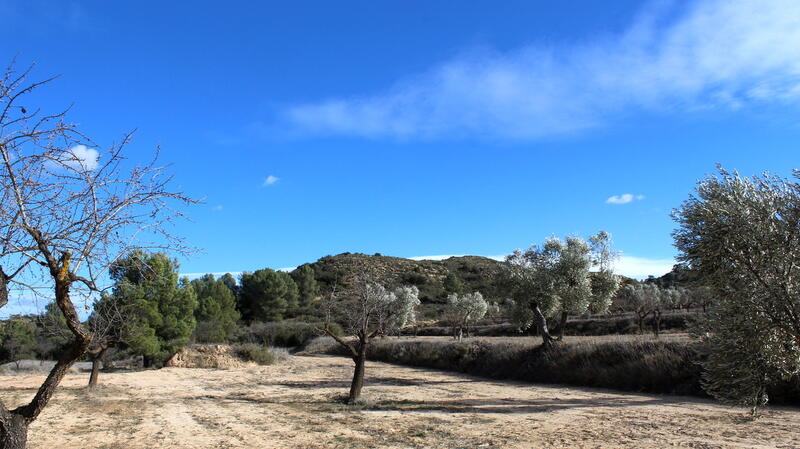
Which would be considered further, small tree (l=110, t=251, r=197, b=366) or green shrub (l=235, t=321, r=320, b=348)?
green shrub (l=235, t=321, r=320, b=348)

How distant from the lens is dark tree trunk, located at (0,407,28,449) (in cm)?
537

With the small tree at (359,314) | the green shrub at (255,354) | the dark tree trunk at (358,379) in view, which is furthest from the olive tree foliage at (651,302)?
the green shrub at (255,354)

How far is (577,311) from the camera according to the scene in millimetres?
24641

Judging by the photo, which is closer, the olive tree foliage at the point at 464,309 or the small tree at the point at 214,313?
the small tree at the point at 214,313

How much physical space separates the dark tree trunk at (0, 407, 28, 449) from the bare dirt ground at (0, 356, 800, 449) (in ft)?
15.1

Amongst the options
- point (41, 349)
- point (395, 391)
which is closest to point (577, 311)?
point (395, 391)

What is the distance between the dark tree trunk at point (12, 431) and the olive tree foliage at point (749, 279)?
8.79 metres

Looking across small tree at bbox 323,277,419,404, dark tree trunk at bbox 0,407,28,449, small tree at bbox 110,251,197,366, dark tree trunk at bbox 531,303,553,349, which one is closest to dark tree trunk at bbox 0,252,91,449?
dark tree trunk at bbox 0,407,28,449

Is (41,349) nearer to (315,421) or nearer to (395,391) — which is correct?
(395,391)

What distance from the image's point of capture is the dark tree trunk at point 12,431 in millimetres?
5367

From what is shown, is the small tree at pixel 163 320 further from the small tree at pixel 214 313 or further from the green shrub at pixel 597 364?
the green shrub at pixel 597 364

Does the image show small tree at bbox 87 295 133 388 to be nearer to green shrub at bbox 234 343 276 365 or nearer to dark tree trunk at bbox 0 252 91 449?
dark tree trunk at bbox 0 252 91 449

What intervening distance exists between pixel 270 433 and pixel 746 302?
359 inches

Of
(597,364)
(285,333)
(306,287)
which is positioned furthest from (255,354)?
(306,287)
